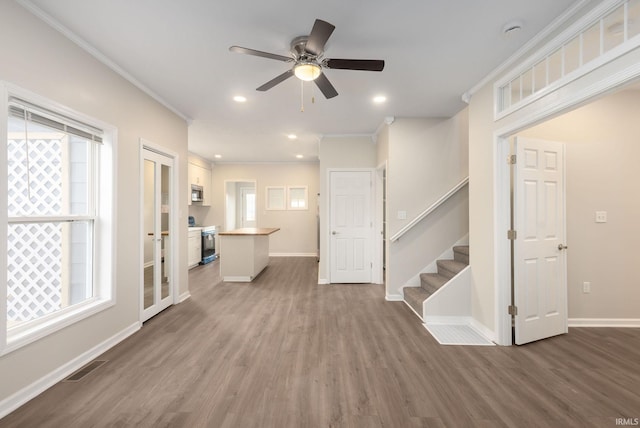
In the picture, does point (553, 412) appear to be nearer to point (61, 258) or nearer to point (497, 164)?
point (497, 164)

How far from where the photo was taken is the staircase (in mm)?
3430

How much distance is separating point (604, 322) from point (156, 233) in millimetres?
5365

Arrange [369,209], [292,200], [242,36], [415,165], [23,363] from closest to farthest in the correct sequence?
[23,363] → [242,36] → [415,165] → [369,209] → [292,200]

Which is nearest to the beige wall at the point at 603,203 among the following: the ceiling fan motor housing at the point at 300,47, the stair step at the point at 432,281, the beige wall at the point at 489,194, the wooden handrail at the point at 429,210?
the beige wall at the point at 489,194

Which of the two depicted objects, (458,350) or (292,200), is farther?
(292,200)

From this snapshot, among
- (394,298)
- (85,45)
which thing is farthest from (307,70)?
(394,298)

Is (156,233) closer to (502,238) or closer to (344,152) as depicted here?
(344,152)

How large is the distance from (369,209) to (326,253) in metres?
1.12

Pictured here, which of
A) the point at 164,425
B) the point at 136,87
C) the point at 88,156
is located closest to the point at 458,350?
the point at 164,425

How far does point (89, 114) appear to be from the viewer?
7.79ft

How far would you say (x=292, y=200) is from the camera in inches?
311

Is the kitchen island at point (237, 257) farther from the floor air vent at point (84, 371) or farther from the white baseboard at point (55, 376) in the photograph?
the floor air vent at point (84, 371)

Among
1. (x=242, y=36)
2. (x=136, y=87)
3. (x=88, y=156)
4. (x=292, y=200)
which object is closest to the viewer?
(x=242, y=36)

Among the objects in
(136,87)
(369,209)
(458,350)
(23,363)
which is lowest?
(458,350)
